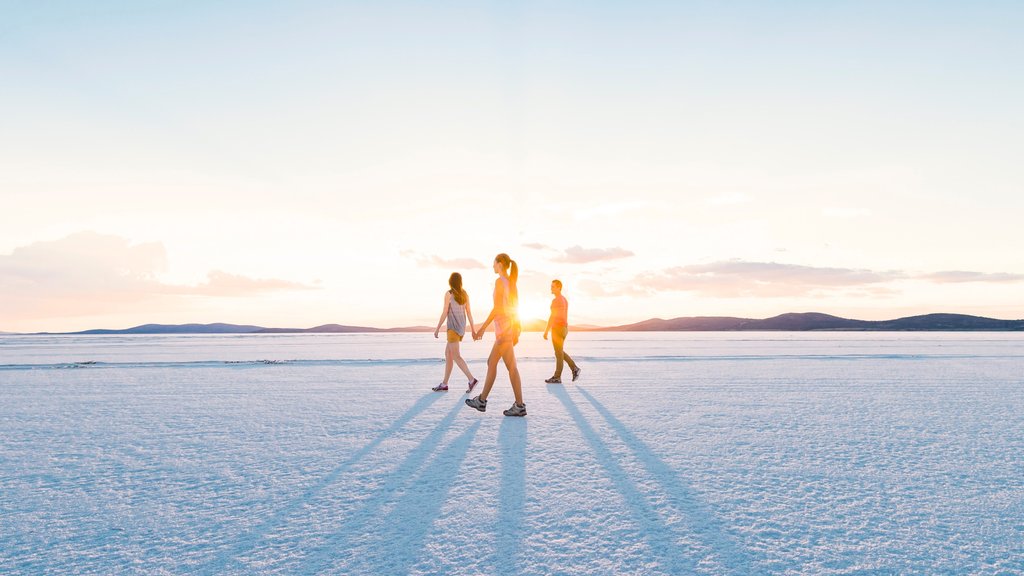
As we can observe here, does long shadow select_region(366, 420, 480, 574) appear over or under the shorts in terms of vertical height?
under

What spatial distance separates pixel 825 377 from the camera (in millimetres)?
13289

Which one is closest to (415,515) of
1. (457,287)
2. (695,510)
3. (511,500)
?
(511,500)

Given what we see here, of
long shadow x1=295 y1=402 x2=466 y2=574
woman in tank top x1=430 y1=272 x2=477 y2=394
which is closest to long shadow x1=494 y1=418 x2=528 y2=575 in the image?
long shadow x1=295 y1=402 x2=466 y2=574

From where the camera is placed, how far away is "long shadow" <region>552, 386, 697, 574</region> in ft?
10.2

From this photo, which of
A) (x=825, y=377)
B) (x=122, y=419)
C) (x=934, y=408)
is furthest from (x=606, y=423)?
(x=825, y=377)

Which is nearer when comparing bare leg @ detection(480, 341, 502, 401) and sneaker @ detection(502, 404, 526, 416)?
sneaker @ detection(502, 404, 526, 416)

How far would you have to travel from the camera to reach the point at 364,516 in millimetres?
3838

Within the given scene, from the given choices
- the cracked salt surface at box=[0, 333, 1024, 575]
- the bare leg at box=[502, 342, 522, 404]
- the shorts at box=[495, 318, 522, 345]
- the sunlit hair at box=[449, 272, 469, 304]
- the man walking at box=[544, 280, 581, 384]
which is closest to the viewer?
the cracked salt surface at box=[0, 333, 1024, 575]

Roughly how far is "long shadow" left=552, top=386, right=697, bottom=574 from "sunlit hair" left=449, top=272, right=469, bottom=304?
14.0 ft

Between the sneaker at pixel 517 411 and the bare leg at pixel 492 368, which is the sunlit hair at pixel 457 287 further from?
the sneaker at pixel 517 411

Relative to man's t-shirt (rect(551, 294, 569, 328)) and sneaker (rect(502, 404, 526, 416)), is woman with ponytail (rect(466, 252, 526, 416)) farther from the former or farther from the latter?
man's t-shirt (rect(551, 294, 569, 328))

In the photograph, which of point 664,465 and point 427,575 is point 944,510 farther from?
point 427,575

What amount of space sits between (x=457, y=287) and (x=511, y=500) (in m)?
5.91

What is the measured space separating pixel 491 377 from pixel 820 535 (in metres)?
5.11
